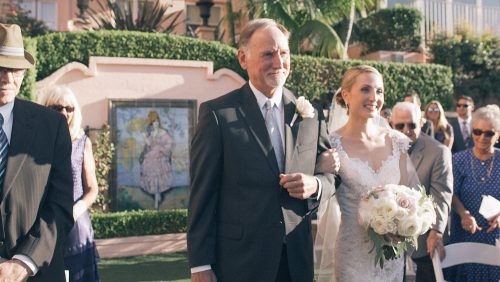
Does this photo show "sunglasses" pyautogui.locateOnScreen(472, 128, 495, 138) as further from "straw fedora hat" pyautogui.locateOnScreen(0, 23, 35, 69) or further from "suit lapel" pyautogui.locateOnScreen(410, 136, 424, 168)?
"straw fedora hat" pyautogui.locateOnScreen(0, 23, 35, 69)

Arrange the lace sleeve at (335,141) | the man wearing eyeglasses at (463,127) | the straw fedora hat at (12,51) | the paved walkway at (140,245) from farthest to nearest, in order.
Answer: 1. the man wearing eyeglasses at (463,127)
2. the paved walkway at (140,245)
3. the lace sleeve at (335,141)
4. the straw fedora hat at (12,51)

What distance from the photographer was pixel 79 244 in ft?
14.4

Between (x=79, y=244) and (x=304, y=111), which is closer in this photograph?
(x=304, y=111)

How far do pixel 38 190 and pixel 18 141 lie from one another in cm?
25

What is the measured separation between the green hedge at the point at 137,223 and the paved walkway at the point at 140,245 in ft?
0.73

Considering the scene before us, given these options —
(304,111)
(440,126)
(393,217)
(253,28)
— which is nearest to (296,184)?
(304,111)

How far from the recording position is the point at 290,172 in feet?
9.78

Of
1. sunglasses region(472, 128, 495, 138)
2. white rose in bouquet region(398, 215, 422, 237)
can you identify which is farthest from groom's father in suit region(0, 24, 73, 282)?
sunglasses region(472, 128, 495, 138)

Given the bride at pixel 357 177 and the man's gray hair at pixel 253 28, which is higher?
the man's gray hair at pixel 253 28

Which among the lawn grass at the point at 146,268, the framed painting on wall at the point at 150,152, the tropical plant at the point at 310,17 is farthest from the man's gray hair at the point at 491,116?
the tropical plant at the point at 310,17

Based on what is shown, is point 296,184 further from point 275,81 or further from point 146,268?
point 146,268

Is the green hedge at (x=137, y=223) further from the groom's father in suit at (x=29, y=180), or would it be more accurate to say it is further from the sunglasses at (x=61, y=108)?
the groom's father in suit at (x=29, y=180)

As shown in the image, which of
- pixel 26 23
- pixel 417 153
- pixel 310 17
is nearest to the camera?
pixel 417 153

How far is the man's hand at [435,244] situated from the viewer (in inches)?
172
